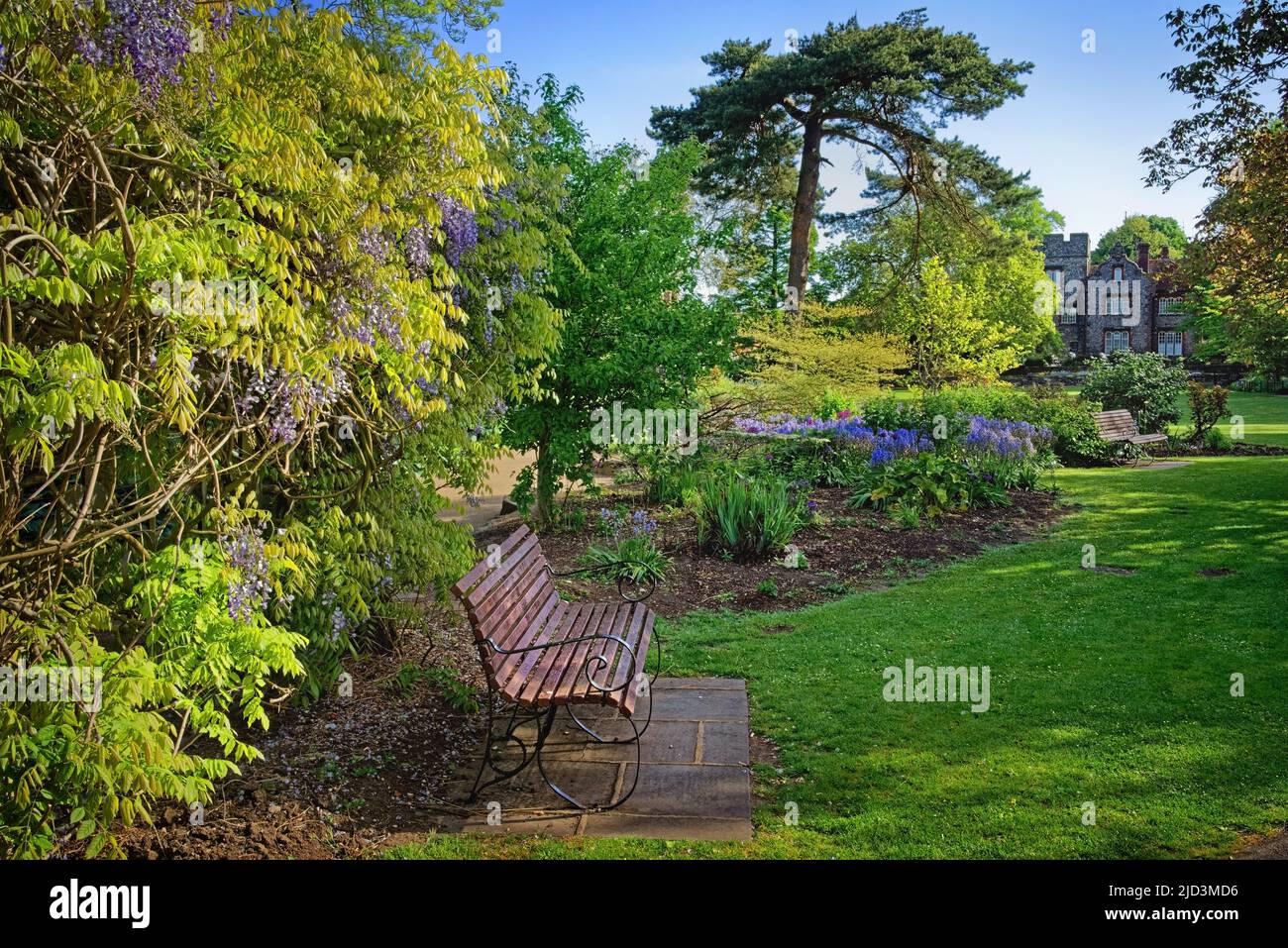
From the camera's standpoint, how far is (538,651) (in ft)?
14.7

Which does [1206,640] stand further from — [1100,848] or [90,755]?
[90,755]

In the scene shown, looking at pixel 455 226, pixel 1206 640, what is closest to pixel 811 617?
pixel 1206 640

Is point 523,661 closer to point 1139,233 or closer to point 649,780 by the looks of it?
point 649,780

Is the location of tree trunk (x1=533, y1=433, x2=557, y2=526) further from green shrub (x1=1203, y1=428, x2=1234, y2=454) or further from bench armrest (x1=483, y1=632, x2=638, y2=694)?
green shrub (x1=1203, y1=428, x2=1234, y2=454)

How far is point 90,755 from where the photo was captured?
2.77m

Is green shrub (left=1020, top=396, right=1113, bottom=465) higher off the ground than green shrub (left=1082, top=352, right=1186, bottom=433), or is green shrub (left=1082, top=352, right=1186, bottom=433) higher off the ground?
green shrub (left=1082, top=352, right=1186, bottom=433)

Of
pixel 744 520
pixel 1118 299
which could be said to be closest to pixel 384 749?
pixel 744 520

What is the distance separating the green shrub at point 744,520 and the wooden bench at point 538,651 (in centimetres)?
291

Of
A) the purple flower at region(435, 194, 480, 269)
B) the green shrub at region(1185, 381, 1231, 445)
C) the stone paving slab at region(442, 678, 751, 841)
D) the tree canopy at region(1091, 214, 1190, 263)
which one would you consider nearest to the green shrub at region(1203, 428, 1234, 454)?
the green shrub at region(1185, 381, 1231, 445)

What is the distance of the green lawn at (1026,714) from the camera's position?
3.54 m

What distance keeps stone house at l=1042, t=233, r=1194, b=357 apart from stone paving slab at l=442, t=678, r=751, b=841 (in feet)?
159

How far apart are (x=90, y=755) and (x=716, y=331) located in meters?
7.37

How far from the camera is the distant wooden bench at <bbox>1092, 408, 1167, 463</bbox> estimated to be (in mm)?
15062

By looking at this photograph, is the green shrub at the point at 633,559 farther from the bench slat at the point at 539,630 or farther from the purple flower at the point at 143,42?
the purple flower at the point at 143,42
